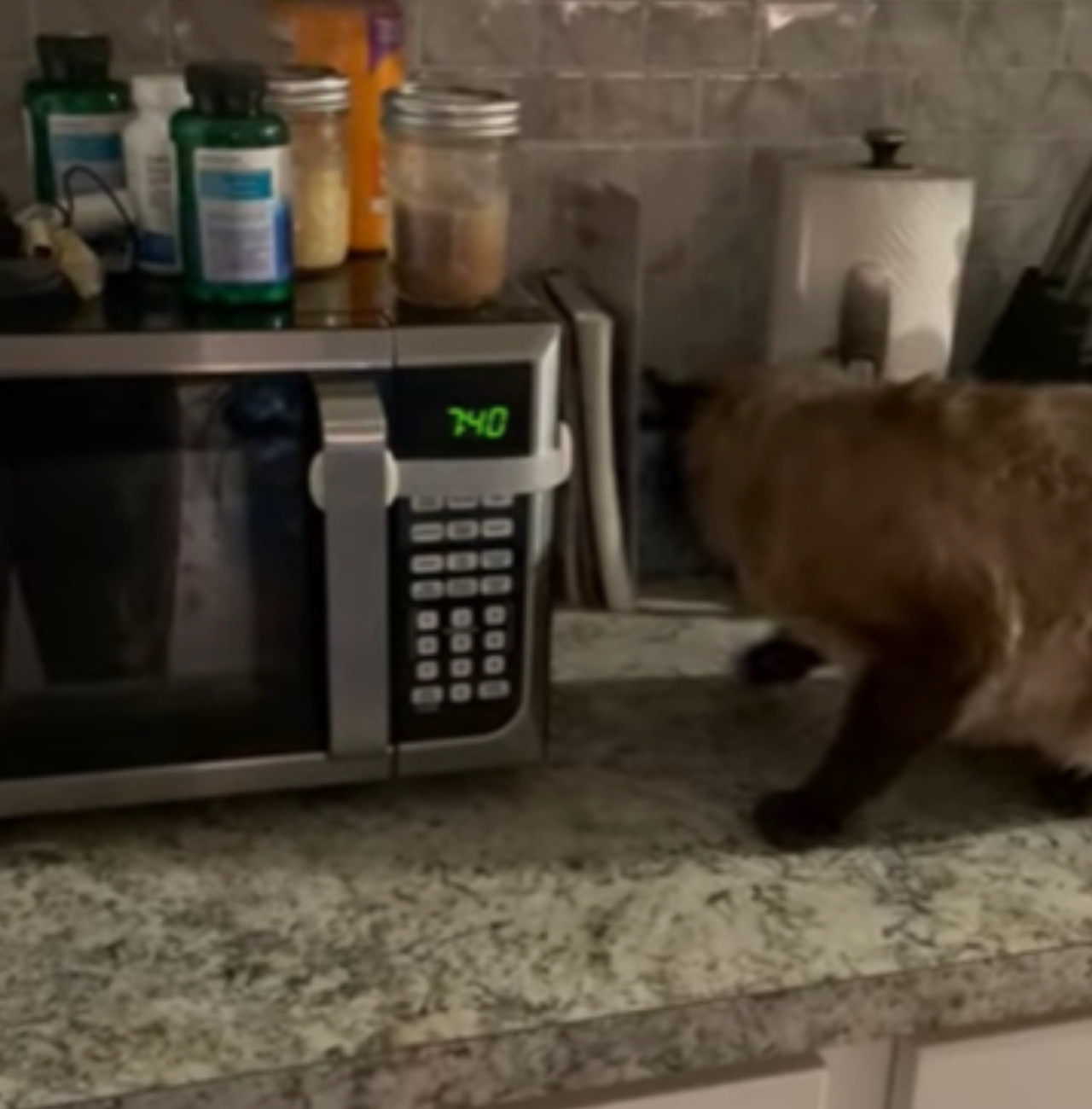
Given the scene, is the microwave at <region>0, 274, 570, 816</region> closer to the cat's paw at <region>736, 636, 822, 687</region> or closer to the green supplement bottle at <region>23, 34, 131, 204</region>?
the green supplement bottle at <region>23, 34, 131, 204</region>

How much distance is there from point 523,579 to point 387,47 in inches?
15.2

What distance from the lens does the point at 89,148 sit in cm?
96

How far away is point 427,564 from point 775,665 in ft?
1.06

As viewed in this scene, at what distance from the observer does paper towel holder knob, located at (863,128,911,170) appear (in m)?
1.18

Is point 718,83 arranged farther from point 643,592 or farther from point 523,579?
point 523,579

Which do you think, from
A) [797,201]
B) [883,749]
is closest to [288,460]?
[883,749]

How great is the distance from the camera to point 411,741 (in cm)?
90

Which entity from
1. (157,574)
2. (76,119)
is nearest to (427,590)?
(157,574)

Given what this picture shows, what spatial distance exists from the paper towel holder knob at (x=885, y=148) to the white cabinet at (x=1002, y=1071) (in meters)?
0.64

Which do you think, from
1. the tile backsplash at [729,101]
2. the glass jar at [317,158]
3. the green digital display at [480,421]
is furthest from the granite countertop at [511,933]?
the tile backsplash at [729,101]

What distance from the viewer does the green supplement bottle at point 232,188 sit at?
84 centimetres

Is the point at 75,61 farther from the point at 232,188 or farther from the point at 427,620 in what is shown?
the point at 427,620

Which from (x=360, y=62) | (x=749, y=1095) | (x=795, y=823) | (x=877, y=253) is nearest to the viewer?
(x=749, y=1095)

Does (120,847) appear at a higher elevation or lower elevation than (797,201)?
lower
